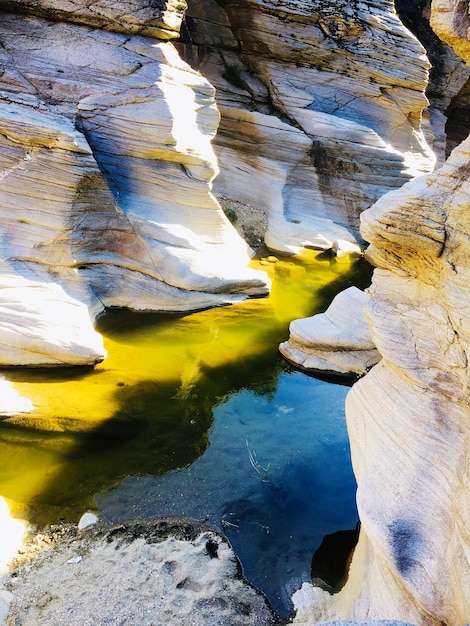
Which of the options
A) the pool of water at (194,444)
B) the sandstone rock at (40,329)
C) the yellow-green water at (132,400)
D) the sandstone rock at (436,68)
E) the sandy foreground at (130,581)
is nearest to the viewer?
the sandy foreground at (130,581)

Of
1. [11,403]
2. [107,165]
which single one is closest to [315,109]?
[107,165]

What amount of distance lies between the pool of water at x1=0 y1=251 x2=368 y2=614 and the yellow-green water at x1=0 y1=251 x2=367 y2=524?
0.02m

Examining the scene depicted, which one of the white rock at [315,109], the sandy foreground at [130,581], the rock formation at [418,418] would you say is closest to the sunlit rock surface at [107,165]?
the white rock at [315,109]

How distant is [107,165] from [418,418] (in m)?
8.94

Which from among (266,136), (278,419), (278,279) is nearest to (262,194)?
(266,136)

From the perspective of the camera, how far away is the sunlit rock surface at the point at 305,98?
1612cm

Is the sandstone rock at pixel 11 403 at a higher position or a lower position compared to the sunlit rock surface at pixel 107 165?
lower

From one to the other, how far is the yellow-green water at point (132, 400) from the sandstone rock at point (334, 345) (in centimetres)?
51

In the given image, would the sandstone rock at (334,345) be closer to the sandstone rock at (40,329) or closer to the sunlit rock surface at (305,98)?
the sandstone rock at (40,329)

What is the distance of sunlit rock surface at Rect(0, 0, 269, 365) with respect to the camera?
10453 millimetres

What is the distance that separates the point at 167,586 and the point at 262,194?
41.6 feet

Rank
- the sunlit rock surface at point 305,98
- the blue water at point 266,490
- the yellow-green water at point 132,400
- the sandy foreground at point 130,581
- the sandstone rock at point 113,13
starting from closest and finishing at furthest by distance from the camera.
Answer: the sandy foreground at point 130,581
the blue water at point 266,490
the yellow-green water at point 132,400
the sandstone rock at point 113,13
the sunlit rock surface at point 305,98

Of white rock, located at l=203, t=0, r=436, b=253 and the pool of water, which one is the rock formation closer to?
the pool of water

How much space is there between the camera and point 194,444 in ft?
26.7
